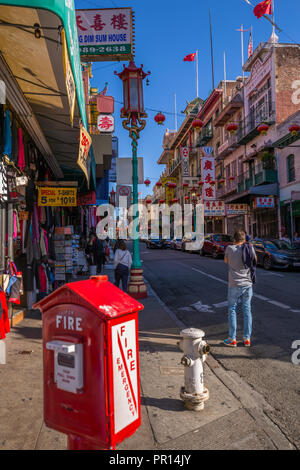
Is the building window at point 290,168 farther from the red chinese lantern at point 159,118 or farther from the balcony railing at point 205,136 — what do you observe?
the balcony railing at point 205,136

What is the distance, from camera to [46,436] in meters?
3.14

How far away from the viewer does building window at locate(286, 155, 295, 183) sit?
25534 millimetres

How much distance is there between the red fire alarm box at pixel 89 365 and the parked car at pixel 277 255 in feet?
48.3

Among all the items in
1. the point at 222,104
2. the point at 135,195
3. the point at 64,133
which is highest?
the point at 222,104

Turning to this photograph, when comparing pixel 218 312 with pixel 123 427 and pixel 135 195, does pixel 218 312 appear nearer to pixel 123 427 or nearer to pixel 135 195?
pixel 135 195

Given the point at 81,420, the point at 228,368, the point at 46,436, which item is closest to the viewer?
the point at 81,420

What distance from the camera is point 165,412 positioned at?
3613 millimetres

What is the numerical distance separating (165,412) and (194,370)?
0.51 meters

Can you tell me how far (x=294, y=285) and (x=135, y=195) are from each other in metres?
6.11

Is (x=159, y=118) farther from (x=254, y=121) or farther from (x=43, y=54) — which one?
(x=254, y=121)

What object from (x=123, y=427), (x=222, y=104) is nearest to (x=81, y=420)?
(x=123, y=427)

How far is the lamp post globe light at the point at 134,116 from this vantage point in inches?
403

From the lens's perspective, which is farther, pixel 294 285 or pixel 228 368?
pixel 294 285

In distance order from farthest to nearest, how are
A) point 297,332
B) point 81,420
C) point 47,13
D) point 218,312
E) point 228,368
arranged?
point 218,312, point 297,332, point 228,368, point 47,13, point 81,420
